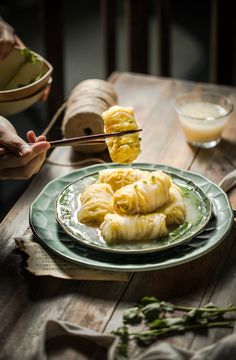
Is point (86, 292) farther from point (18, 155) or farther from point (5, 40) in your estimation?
point (5, 40)

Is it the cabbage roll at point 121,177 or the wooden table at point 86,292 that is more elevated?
the cabbage roll at point 121,177

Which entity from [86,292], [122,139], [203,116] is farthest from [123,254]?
[203,116]

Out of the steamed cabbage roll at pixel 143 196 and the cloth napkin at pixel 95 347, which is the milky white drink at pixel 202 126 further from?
the cloth napkin at pixel 95 347

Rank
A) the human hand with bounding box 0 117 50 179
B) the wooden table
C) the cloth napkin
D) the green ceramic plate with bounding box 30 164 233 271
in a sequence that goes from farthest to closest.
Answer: the human hand with bounding box 0 117 50 179, the green ceramic plate with bounding box 30 164 233 271, the wooden table, the cloth napkin

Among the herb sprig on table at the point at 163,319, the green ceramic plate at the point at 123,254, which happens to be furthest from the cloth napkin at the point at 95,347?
the green ceramic plate at the point at 123,254

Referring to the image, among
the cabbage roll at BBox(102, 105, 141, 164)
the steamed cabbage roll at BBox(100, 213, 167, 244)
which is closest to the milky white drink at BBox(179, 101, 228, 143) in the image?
the cabbage roll at BBox(102, 105, 141, 164)

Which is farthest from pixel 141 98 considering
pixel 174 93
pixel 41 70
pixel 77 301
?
pixel 77 301

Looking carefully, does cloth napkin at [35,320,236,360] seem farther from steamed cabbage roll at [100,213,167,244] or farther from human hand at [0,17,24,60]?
human hand at [0,17,24,60]

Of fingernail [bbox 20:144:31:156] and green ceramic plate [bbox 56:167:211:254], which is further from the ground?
fingernail [bbox 20:144:31:156]
